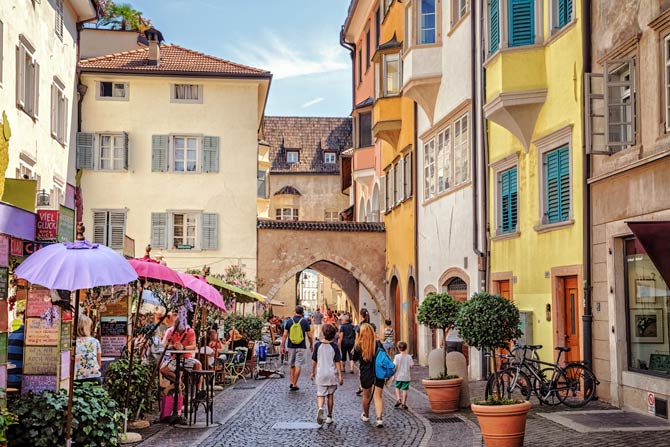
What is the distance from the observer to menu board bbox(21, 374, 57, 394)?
11.2 m

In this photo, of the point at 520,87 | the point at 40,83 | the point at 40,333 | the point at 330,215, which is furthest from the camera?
the point at 330,215

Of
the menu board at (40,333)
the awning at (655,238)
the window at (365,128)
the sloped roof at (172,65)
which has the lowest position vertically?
the menu board at (40,333)

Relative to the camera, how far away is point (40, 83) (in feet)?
88.4

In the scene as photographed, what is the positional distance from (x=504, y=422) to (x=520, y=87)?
9.46 m

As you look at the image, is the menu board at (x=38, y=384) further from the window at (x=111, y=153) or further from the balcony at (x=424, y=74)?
the window at (x=111, y=153)

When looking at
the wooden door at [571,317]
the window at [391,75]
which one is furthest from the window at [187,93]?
the wooden door at [571,317]

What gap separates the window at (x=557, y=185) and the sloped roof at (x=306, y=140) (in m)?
50.7

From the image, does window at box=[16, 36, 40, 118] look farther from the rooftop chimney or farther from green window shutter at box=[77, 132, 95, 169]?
the rooftop chimney

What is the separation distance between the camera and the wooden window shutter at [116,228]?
38719mm

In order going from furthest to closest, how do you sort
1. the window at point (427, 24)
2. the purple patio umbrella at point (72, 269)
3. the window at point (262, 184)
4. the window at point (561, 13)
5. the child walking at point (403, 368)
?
the window at point (262, 184) < the window at point (427, 24) < the window at point (561, 13) < the child walking at point (403, 368) < the purple patio umbrella at point (72, 269)

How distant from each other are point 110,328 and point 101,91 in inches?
994

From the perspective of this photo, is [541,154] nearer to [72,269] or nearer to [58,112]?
[72,269]

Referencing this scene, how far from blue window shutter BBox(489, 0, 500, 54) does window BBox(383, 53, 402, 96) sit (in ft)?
42.7

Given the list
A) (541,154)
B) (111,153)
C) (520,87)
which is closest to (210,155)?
(111,153)
